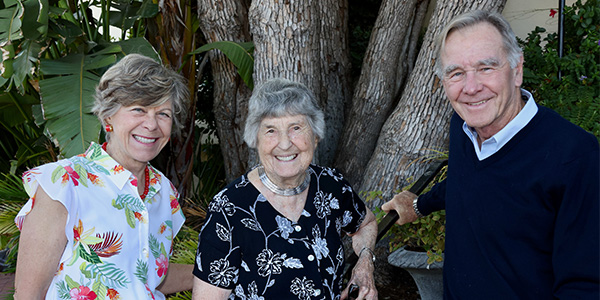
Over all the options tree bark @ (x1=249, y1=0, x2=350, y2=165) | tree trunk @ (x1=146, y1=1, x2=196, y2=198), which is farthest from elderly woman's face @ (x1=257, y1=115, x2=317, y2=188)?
tree trunk @ (x1=146, y1=1, x2=196, y2=198)

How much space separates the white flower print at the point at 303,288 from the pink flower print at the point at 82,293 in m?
0.81

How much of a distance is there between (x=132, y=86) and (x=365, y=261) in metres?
1.36

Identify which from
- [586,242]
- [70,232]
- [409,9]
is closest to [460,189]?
[586,242]

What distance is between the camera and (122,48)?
14.1ft

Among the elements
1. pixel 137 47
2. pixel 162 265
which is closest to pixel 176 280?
pixel 162 265

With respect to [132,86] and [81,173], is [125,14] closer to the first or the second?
[132,86]

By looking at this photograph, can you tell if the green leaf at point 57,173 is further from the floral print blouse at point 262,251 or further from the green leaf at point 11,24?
the green leaf at point 11,24

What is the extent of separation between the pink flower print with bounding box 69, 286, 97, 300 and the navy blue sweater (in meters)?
1.45

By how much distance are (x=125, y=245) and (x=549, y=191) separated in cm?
164

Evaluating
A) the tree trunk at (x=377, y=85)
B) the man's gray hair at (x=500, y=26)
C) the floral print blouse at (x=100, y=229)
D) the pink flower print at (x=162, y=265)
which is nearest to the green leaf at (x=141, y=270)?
the floral print blouse at (x=100, y=229)

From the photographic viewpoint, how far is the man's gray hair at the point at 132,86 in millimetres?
2238

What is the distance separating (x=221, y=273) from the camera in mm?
2193

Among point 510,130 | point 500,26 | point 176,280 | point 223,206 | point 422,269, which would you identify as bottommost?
point 422,269

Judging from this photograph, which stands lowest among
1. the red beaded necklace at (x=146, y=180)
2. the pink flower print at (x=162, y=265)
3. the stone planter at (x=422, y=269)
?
the stone planter at (x=422, y=269)
